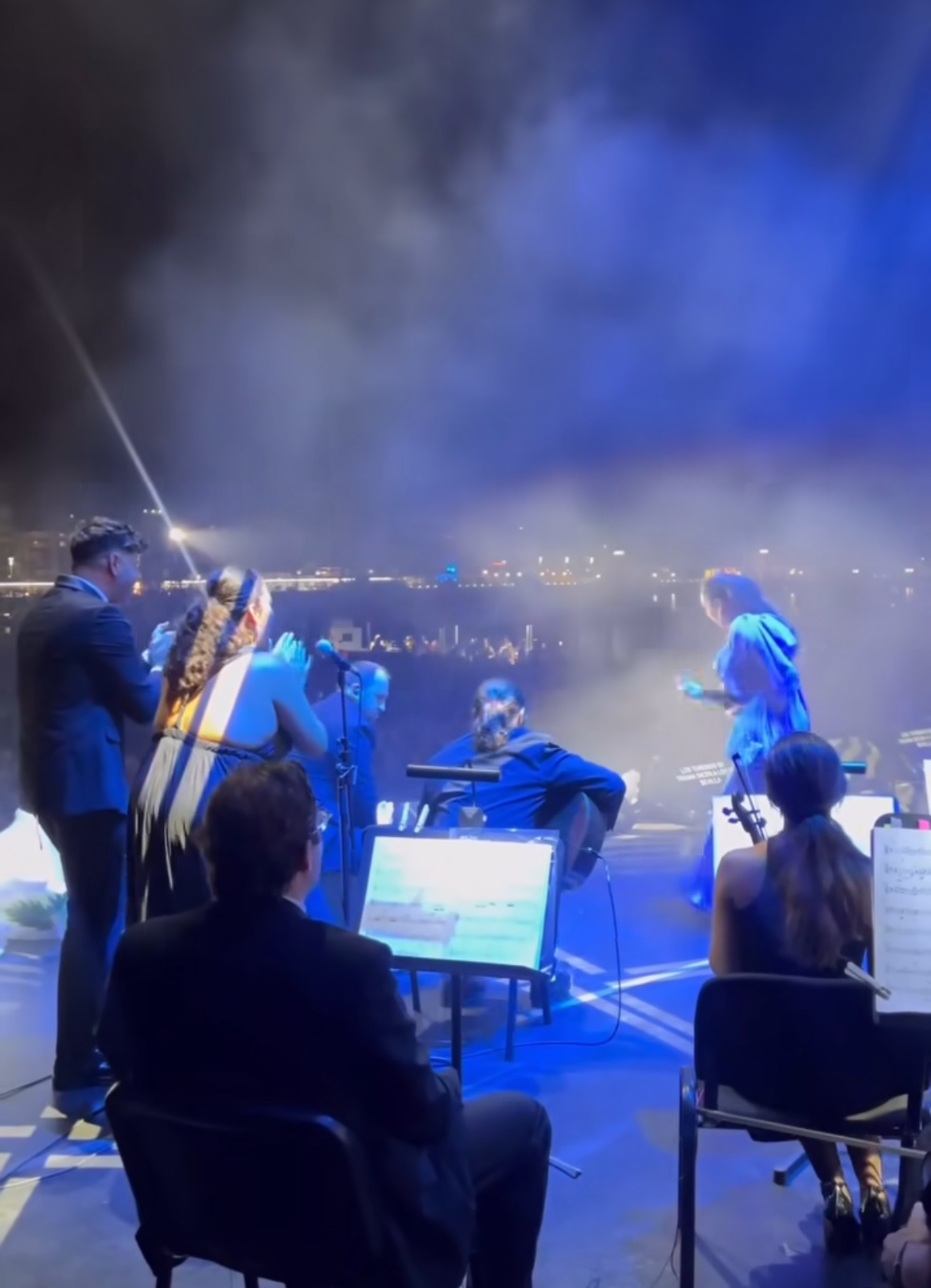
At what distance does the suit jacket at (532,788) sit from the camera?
10.0 feet

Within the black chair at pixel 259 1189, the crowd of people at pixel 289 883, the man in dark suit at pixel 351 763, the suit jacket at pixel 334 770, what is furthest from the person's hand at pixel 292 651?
the black chair at pixel 259 1189

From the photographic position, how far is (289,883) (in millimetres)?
1328

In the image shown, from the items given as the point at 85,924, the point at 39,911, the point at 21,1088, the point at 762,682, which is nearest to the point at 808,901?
the point at 85,924

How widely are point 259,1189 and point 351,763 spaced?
2058 mm

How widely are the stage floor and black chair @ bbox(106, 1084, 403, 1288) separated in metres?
0.72

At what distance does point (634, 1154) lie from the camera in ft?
7.50

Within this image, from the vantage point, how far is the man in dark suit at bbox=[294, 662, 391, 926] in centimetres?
336

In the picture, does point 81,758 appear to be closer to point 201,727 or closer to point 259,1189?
point 201,727

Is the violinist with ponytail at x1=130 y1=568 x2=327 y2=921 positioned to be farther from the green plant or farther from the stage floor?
the green plant

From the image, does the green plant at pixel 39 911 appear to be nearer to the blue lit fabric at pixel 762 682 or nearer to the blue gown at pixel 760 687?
the blue gown at pixel 760 687

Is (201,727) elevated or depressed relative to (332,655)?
depressed

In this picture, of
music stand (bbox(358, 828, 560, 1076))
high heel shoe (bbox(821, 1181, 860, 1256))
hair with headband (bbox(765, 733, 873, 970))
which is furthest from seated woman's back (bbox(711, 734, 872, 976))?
high heel shoe (bbox(821, 1181, 860, 1256))

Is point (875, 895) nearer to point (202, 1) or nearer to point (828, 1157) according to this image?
point (828, 1157)

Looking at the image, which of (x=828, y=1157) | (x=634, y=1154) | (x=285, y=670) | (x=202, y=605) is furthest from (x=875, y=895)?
(x=202, y=605)
